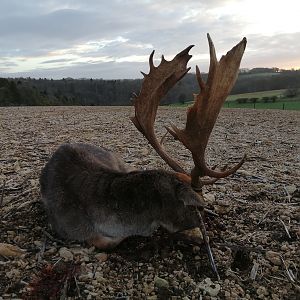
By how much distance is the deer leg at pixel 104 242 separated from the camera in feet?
13.6

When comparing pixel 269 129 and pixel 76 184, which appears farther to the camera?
pixel 269 129

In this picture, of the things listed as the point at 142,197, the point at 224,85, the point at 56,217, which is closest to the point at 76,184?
the point at 56,217

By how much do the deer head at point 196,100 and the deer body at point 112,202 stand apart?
228 millimetres

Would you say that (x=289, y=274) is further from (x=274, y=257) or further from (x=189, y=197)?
(x=189, y=197)

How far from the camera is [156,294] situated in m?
3.62

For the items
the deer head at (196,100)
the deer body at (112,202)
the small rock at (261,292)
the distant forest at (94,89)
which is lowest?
A: the distant forest at (94,89)

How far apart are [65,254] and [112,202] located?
23.9 inches

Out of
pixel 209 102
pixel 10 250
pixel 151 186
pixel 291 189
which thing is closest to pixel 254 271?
pixel 151 186

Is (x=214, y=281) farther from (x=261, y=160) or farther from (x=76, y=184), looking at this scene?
(x=261, y=160)

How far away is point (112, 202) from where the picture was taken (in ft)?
13.7

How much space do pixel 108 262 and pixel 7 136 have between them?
25.9 feet

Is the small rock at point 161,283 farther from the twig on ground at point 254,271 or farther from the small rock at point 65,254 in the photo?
the small rock at point 65,254

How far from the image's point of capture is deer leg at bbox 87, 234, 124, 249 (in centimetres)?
415

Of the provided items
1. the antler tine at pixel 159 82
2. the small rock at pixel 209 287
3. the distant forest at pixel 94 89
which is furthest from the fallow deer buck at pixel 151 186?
the distant forest at pixel 94 89
